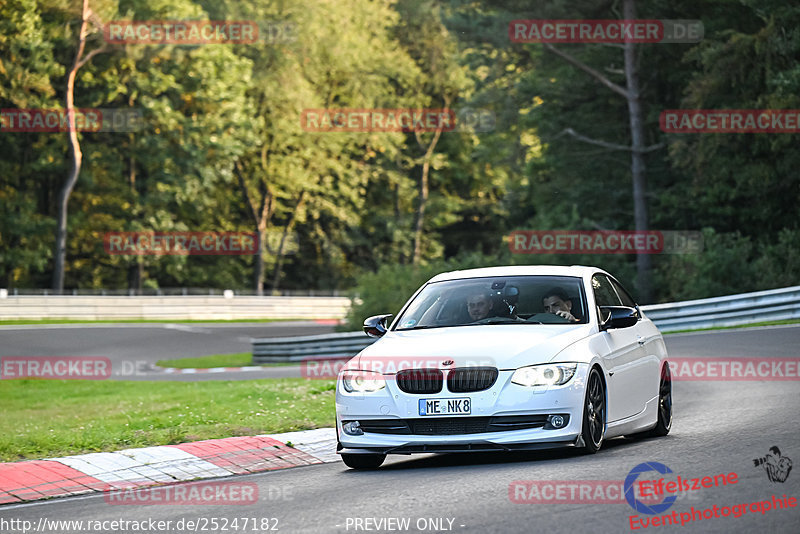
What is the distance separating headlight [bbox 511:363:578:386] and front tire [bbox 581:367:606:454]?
0.83 ft

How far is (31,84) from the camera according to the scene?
53.8m

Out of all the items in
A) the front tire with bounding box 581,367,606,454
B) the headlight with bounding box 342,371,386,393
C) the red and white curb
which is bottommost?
the red and white curb

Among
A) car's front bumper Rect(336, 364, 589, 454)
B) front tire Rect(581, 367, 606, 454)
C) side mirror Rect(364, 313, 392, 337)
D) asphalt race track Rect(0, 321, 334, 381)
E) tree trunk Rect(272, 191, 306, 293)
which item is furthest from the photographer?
tree trunk Rect(272, 191, 306, 293)

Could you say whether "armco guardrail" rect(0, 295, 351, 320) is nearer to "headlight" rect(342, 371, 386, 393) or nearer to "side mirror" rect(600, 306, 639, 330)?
"side mirror" rect(600, 306, 639, 330)

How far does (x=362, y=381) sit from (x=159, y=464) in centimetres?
212

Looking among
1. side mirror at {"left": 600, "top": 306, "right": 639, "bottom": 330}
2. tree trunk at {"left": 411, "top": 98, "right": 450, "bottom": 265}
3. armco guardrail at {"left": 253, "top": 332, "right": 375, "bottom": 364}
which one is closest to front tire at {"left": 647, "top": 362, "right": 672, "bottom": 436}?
side mirror at {"left": 600, "top": 306, "right": 639, "bottom": 330}

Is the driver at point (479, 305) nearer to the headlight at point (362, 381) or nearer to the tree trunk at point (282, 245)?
the headlight at point (362, 381)

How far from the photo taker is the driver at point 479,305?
10.8 meters

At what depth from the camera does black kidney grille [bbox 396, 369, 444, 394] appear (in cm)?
959

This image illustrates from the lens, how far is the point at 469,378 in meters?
9.56

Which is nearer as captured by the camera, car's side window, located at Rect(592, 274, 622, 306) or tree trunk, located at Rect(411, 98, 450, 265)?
car's side window, located at Rect(592, 274, 622, 306)

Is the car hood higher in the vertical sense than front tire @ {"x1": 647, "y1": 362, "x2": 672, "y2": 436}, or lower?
higher

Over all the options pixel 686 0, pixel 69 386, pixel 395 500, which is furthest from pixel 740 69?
pixel 395 500

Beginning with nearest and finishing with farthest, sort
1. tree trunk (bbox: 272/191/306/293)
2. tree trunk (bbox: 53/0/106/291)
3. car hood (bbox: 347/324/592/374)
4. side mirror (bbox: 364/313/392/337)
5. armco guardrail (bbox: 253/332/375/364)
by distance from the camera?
car hood (bbox: 347/324/592/374) < side mirror (bbox: 364/313/392/337) < armco guardrail (bbox: 253/332/375/364) < tree trunk (bbox: 53/0/106/291) < tree trunk (bbox: 272/191/306/293)
